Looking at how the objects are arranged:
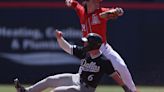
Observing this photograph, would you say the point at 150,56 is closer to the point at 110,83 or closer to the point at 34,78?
the point at 110,83

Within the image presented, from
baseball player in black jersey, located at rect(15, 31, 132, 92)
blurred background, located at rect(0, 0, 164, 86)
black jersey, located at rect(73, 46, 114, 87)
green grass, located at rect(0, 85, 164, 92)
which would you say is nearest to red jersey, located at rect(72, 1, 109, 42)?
baseball player in black jersey, located at rect(15, 31, 132, 92)

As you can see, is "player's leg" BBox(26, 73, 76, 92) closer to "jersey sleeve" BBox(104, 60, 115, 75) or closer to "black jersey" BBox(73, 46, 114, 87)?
"black jersey" BBox(73, 46, 114, 87)

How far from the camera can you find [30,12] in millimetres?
16094

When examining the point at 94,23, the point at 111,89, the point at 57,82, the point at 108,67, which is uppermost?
Result: the point at 94,23

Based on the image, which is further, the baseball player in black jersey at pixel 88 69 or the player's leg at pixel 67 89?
the baseball player in black jersey at pixel 88 69

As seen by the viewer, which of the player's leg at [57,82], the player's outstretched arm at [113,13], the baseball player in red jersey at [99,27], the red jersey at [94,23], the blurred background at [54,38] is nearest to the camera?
the player's leg at [57,82]

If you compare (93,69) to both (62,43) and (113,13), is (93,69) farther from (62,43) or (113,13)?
(113,13)

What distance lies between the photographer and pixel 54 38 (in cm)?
1584

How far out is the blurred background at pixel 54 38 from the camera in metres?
15.8

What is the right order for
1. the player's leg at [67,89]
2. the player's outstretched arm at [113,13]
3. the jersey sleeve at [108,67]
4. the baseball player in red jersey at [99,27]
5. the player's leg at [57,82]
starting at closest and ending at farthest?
the player's leg at [67,89] → the jersey sleeve at [108,67] → the player's leg at [57,82] → the player's outstretched arm at [113,13] → the baseball player in red jersey at [99,27]

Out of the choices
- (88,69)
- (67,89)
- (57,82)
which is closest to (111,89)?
(57,82)

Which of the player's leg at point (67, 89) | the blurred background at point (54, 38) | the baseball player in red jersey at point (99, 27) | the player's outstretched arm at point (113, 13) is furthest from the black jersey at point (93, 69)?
the blurred background at point (54, 38)

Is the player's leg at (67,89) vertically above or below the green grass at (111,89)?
above

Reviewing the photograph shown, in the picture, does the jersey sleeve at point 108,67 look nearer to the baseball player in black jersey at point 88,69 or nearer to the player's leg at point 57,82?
the baseball player in black jersey at point 88,69
